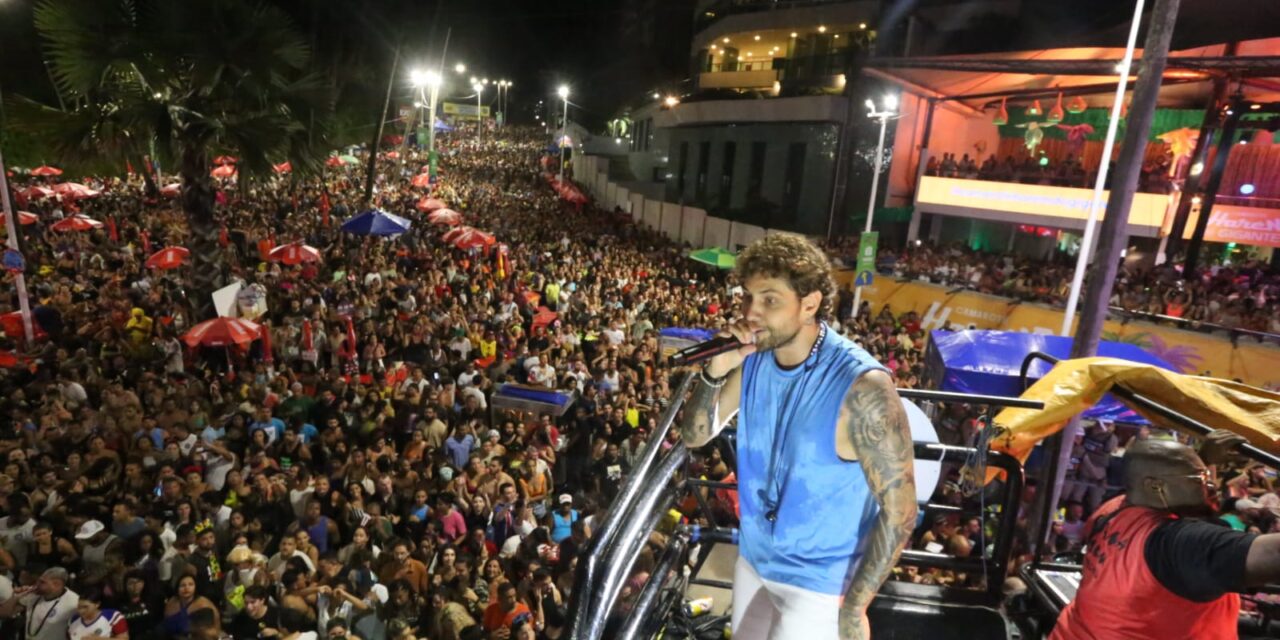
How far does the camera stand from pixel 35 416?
8047mm

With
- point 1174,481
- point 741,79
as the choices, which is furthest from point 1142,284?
point 741,79

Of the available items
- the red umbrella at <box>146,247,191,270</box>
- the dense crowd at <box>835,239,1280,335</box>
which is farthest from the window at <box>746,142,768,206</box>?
the red umbrella at <box>146,247,191,270</box>

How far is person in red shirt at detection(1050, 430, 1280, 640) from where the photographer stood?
227 cm

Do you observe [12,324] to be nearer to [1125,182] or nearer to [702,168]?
[1125,182]

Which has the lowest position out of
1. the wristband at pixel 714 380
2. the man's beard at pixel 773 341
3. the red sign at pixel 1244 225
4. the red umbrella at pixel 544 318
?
the red umbrella at pixel 544 318

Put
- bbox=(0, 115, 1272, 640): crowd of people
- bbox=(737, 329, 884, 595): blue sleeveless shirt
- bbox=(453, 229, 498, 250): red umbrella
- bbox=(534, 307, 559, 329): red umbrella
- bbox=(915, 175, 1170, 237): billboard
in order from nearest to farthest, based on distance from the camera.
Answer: bbox=(737, 329, 884, 595): blue sleeveless shirt, bbox=(0, 115, 1272, 640): crowd of people, bbox=(534, 307, 559, 329): red umbrella, bbox=(453, 229, 498, 250): red umbrella, bbox=(915, 175, 1170, 237): billboard

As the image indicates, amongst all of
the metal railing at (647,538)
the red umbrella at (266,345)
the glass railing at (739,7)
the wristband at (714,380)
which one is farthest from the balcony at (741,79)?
the wristband at (714,380)

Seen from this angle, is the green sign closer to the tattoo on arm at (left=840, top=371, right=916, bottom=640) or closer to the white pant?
the white pant

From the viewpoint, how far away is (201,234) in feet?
34.8

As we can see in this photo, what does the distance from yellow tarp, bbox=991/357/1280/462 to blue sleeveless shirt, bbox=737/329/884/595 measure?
8.13 ft

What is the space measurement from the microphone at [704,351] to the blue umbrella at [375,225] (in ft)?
49.0

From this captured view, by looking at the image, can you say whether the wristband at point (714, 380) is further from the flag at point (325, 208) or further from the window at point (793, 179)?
the window at point (793, 179)

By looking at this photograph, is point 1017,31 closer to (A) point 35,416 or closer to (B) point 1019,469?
(B) point 1019,469

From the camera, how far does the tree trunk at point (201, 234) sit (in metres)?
10.1
